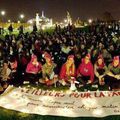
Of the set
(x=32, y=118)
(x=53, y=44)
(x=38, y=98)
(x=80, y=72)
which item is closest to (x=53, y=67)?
(x=80, y=72)

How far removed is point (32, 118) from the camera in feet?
30.6

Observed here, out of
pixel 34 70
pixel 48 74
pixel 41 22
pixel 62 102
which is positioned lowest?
pixel 62 102

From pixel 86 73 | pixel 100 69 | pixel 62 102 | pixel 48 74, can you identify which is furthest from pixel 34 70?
pixel 62 102

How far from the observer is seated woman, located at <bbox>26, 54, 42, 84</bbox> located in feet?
43.1

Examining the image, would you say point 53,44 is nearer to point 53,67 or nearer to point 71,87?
point 53,67

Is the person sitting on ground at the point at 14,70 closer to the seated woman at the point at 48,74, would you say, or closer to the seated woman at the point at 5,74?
the seated woman at the point at 5,74

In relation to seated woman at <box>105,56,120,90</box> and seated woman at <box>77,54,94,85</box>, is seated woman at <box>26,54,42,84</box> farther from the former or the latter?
seated woman at <box>105,56,120,90</box>

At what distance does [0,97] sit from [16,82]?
2888mm

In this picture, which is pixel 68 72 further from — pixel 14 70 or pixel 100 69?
pixel 14 70

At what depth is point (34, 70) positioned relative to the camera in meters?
13.1

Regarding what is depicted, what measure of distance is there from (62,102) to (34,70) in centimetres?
358

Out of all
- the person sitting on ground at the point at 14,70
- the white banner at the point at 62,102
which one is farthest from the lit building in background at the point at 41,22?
the white banner at the point at 62,102

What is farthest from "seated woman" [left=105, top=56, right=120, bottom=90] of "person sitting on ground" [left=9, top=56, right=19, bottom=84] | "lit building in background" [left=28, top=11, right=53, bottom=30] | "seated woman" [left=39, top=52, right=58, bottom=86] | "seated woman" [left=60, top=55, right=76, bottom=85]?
"lit building in background" [left=28, top=11, right=53, bottom=30]

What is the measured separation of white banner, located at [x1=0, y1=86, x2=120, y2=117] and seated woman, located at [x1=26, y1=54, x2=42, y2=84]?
2374 mm
